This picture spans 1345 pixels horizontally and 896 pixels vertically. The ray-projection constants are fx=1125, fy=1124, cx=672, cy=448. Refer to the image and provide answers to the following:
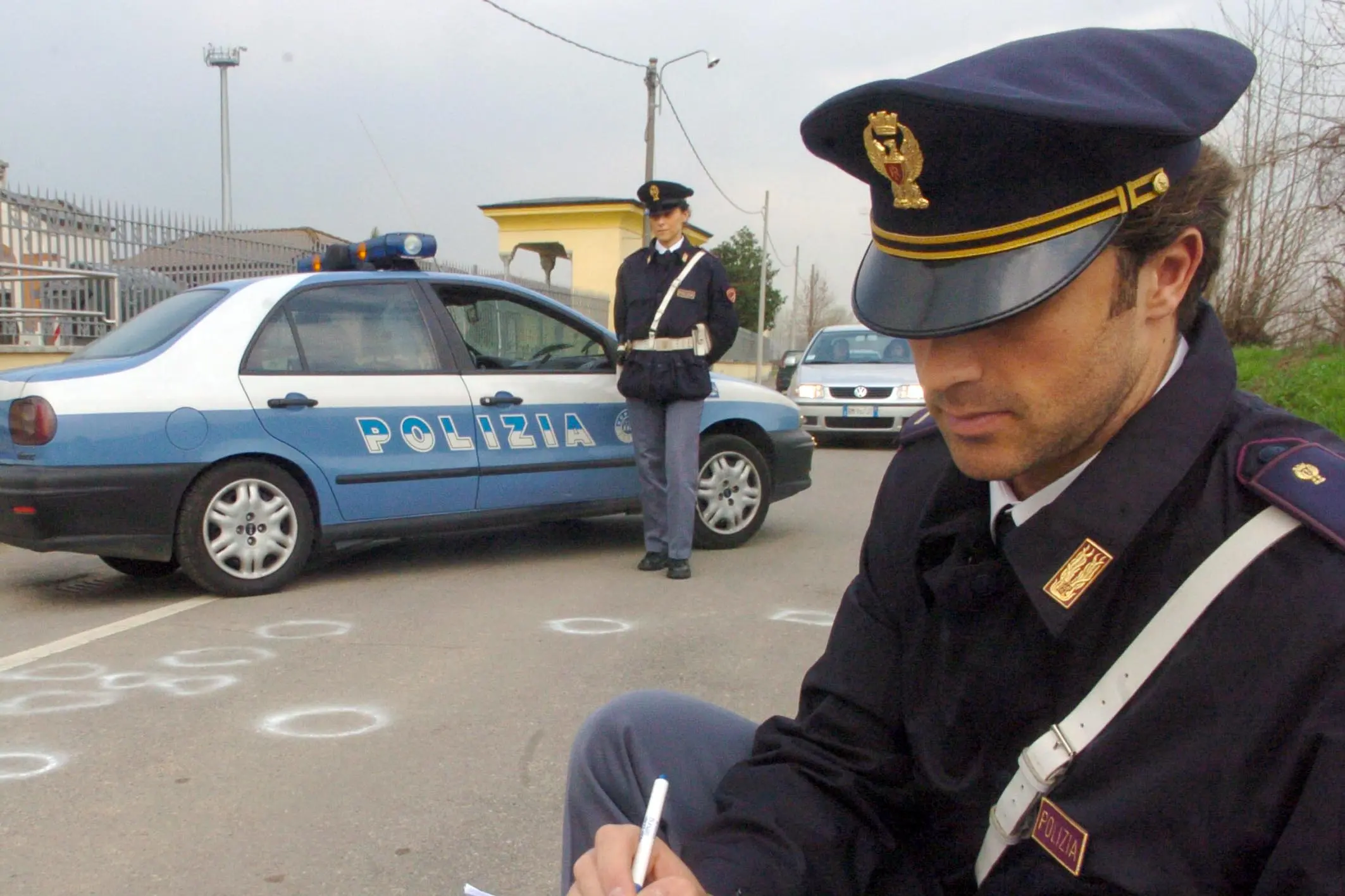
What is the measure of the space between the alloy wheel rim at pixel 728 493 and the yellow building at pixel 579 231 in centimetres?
2062

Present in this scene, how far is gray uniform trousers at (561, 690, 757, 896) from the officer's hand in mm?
105

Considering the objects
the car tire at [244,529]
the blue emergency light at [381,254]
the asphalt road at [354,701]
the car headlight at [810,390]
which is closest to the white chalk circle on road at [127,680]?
the asphalt road at [354,701]

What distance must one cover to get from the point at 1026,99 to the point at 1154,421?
0.37 meters

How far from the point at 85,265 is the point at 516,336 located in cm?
549

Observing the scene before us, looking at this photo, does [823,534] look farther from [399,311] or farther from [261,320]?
[261,320]

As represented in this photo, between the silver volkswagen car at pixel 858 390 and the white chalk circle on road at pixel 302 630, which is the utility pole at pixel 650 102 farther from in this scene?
the white chalk circle on road at pixel 302 630

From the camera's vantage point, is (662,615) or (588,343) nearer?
(662,615)

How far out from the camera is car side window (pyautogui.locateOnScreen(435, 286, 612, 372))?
604 cm

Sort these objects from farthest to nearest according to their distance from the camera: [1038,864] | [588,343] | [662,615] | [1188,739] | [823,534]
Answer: [823,534] < [588,343] < [662,615] < [1038,864] < [1188,739]

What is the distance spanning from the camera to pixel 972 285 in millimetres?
1255

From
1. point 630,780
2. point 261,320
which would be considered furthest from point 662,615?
point 630,780

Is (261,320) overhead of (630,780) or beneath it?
overhead

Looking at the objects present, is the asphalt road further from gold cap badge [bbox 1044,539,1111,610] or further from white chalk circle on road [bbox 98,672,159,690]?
gold cap badge [bbox 1044,539,1111,610]

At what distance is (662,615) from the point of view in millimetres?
5047
